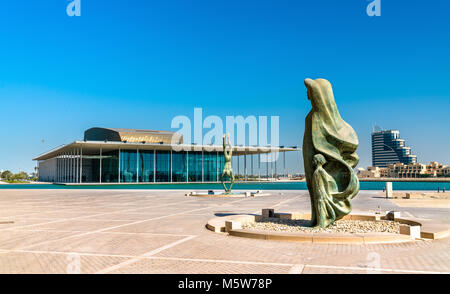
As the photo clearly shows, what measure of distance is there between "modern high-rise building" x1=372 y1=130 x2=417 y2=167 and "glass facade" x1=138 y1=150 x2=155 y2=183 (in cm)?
14122

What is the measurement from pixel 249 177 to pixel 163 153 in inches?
1618

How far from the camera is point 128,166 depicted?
247ft

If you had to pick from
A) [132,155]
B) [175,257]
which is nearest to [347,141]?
[175,257]

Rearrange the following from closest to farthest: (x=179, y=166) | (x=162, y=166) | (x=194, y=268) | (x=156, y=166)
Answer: (x=194, y=268)
(x=156, y=166)
(x=162, y=166)
(x=179, y=166)

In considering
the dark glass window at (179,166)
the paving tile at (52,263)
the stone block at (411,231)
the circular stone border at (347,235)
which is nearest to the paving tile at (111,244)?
the paving tile at (52,263)

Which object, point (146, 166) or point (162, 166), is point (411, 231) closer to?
point (146, 166)

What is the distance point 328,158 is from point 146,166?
226ft

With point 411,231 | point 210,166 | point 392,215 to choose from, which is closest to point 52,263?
point 411,231

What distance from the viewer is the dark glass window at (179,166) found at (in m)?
79.9

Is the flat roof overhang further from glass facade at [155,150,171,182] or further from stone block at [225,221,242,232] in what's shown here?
stone block at [225,221,242,232]

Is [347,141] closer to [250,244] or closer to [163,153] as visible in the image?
[250,244]
